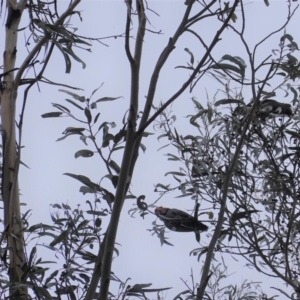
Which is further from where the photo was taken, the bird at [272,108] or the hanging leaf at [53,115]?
the bird at [272,108]

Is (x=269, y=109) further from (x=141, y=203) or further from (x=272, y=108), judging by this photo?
(x=141, y=203)

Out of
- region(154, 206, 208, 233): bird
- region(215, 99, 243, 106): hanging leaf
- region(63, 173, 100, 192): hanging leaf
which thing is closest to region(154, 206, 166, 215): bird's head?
region(154, 206, 208, 233): bird

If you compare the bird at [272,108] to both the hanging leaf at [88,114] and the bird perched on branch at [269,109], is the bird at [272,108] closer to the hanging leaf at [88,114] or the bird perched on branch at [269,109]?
the bird perched on branch at [269,109]

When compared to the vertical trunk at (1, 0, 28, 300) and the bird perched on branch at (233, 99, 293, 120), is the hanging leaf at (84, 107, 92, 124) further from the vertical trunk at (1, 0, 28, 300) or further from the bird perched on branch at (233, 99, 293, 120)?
the bird perched on branch at (233, 99, 293, 120)

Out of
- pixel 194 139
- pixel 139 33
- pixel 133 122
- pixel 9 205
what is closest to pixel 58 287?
pixel 9 205

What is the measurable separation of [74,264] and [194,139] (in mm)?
883

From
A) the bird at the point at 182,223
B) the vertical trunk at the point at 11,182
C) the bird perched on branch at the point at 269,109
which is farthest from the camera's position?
the bird perched on branch at the point at 269,109

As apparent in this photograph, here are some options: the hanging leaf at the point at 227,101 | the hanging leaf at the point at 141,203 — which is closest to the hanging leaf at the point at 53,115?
the hanging leaf at the point at 141,203

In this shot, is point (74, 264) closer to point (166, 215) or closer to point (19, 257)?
point (19, 257)

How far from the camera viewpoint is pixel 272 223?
81.7 inches

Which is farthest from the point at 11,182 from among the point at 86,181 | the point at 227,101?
the point at 227,101

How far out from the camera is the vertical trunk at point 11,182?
1.26m

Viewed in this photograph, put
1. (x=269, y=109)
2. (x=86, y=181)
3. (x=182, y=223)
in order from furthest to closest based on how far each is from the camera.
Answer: (x=269, y=109) → (x=182, y=223) → (x=86, y=181)

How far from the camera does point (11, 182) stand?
131 cm
